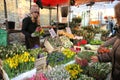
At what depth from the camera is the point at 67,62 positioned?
3.14 meters

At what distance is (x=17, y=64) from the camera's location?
7.18ft

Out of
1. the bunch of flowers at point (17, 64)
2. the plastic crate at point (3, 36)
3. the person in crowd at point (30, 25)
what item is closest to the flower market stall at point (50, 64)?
the bunch of flowers at point (17, 64)

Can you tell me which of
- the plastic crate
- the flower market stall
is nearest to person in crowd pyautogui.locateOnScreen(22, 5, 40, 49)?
the flower market stall

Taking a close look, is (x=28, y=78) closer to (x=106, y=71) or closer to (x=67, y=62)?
(x=67, y=62)

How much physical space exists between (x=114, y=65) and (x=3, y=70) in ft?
4.00

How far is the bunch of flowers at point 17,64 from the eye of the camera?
215 centimetres

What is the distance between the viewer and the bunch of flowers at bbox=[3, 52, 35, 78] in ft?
7.04

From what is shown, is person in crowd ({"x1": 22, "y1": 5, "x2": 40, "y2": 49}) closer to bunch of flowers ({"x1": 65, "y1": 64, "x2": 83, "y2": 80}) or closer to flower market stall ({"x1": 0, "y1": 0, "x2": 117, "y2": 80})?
flower market stall ({"x1": 0, "y1": 0, "x2": 117, "y2": 80})

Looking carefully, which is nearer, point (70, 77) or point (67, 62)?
point (70, 77)

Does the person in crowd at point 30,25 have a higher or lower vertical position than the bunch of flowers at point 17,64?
higher

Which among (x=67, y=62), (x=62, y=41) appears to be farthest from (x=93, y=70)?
(x=62, y=41)

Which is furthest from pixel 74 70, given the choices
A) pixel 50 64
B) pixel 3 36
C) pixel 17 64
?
pixel 3 36

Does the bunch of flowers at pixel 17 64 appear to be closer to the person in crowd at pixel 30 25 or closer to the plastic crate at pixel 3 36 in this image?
the plastic crate at pixel 3 36

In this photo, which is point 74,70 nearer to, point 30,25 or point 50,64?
point 50,64
